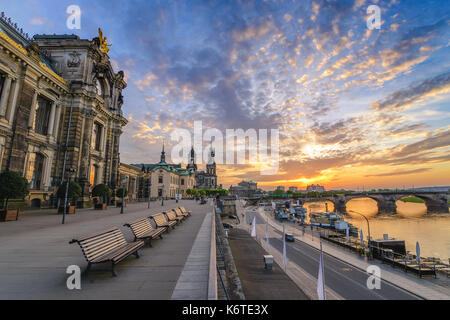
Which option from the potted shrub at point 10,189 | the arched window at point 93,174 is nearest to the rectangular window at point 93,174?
the arched window at point 93,174

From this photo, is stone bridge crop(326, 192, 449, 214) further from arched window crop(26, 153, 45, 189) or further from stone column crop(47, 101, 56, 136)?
stone column crop(47, 101, 56, 136)

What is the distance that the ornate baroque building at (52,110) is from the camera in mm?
19109

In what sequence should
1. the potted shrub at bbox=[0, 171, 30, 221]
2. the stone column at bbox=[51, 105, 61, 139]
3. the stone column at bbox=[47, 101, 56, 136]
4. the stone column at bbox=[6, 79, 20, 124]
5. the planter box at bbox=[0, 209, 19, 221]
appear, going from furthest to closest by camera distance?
the stone column at bbox=[51, 105, 61, 139]
the stone column at bbox=[47, 101, 56, 136]
the stone column at bbox=[6, 79, 20, 124]
the potted shrub at bbox=[0, 171, 30, 221]
the planter box at bbox=[0, 209, 19, 221]

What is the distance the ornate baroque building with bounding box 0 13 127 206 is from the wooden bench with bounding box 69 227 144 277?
2061 cm

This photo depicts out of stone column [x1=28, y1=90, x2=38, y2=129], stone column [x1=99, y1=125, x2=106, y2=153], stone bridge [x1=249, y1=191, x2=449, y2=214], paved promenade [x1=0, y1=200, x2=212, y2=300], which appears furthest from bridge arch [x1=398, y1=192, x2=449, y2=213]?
stone column [x1=28, y1=90, x2=38, y2=129]

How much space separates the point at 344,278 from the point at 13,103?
36817 mm

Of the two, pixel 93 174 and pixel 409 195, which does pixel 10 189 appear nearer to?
pixel 93 174

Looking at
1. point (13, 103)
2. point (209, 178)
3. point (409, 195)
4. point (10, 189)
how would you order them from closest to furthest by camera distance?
point (10, 189)
point (13, 103)
point (409, 195)
point (209, 178)

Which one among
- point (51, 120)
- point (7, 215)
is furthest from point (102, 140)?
point (7, 215)

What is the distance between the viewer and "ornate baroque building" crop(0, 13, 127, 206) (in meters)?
19.1

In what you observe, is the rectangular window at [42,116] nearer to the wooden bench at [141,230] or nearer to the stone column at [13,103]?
the stone column at [13,103]

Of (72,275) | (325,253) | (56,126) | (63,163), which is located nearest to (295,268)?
(325,253)

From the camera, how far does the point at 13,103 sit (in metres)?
19.3
